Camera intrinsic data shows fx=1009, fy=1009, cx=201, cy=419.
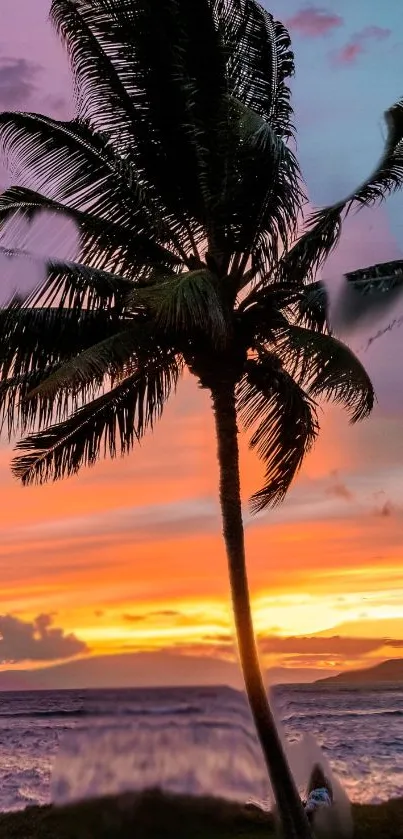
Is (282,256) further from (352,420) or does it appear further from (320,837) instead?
(320,837)

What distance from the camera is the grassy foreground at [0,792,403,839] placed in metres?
18.0

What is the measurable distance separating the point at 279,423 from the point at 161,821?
31.4ft

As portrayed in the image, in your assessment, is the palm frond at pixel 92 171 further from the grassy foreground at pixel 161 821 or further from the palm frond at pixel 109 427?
the grassy foreground at pixel 161 821

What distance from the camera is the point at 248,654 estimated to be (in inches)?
504

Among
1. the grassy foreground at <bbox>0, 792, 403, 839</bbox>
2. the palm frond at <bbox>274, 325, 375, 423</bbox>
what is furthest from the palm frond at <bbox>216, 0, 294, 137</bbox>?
the grassy foreground at <bbox>0, 792, 403, 839</bbox>

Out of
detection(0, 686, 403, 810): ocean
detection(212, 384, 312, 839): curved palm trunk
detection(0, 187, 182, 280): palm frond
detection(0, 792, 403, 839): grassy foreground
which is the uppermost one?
detection(0, 187, 182, 280): palm frond

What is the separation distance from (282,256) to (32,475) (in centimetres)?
458

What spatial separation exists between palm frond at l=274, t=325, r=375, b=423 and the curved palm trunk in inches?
52.3

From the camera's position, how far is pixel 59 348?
1353cm

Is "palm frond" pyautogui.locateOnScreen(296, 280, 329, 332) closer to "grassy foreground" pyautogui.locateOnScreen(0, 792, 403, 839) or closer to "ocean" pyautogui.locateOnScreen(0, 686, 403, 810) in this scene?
"ocean" pyautogui.locateOnScreen(0, 686, 403, 810)

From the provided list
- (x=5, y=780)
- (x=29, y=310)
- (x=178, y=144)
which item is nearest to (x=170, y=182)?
(x=178, y=144)

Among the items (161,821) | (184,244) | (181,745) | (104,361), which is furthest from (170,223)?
(181,745)

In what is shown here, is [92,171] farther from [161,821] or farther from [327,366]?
[161,821]

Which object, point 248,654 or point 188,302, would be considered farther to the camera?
point 248,654
